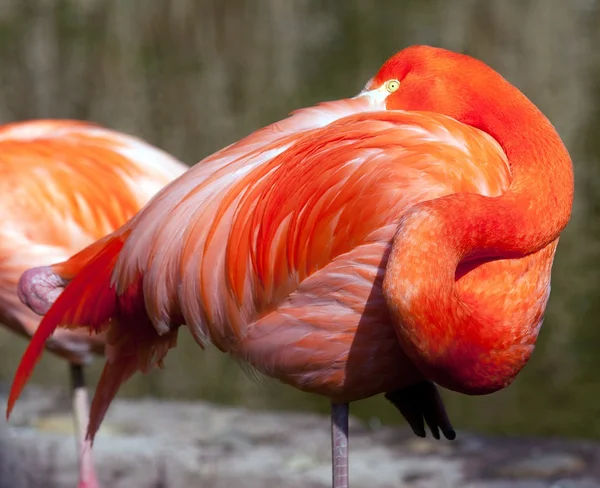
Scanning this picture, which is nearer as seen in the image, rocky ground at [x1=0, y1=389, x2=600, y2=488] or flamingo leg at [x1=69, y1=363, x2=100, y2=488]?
flamingo leg at [x1=69, y1=363, x2=100, y2=488]

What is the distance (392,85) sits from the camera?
2.36 meters

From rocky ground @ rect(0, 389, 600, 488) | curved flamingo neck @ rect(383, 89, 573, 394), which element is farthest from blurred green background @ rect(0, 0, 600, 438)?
curved flamingo neck @ rect(383, 89, 573, 394)

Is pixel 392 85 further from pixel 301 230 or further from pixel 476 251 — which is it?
pixel 476 251

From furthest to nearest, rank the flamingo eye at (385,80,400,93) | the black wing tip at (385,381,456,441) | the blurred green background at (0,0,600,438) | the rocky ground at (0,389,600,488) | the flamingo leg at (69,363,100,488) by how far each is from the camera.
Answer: the blurred green background at (0,0,600,438) < the rocky ground at (0,389,600,488) < the flamingo leg at (69,363,100,488) < the black wing tip at (385,381,456,441) < the flamingo eye at (385,80,400,93)

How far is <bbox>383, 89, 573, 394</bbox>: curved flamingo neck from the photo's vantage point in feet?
6.23

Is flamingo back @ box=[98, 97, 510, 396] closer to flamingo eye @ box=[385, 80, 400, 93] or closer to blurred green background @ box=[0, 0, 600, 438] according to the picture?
flamingo eye @ box=[385, 80, 400, 93]

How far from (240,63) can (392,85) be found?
5.12m

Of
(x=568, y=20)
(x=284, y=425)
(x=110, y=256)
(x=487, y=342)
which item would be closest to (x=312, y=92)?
(x=568, y=20)

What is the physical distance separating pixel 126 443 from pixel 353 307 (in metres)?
2.20

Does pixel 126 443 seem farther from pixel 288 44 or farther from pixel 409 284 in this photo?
pixel 288 44

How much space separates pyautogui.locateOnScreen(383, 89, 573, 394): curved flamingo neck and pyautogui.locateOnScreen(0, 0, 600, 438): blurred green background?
3.73 meters

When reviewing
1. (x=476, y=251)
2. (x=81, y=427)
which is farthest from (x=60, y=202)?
(x=476, y=251)

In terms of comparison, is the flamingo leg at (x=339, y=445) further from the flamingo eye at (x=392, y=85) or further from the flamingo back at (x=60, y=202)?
the flamingo back at (x=60, y=202)

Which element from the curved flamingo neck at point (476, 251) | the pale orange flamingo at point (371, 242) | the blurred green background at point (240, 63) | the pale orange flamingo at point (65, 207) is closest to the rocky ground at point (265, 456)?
the pale orange flamingo at point (65, 207)
